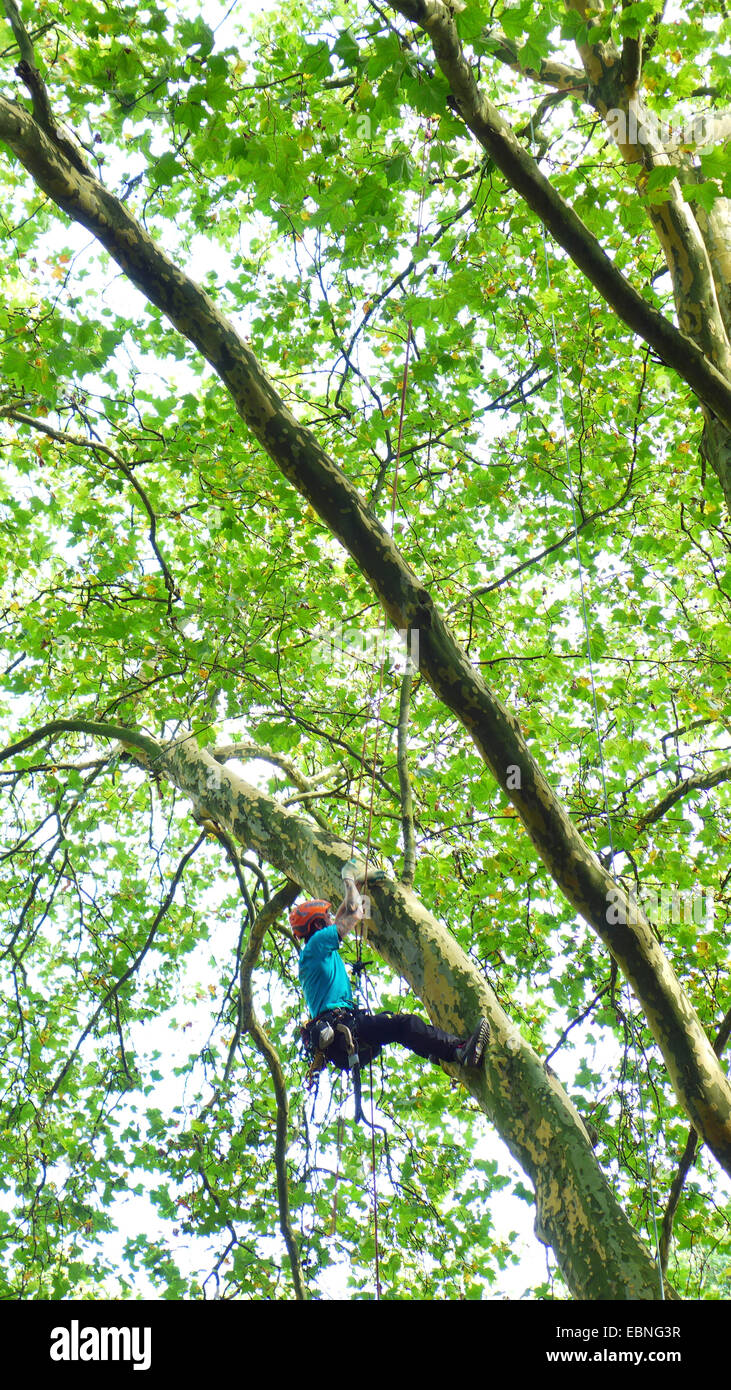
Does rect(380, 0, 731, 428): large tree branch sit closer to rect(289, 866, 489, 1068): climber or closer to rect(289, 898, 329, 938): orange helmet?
rect(289, 866, 489, 1068): climber

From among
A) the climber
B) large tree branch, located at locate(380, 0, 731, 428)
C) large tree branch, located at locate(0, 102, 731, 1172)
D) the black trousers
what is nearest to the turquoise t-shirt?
the climber

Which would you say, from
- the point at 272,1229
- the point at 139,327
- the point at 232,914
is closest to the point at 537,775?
the point at 139,327

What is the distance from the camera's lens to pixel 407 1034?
408 cm

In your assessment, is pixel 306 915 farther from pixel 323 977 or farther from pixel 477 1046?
pixel 477 1046

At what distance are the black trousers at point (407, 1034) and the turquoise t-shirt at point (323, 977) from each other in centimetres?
13

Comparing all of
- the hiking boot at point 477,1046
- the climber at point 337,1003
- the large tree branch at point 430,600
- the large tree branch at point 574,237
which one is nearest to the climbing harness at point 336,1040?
the climber at point 337,1003

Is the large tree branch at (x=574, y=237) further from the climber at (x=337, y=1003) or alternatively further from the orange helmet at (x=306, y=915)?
the orange helmet at (x=306, y=915)

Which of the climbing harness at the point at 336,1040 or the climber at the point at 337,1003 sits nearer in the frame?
the climber at the point at 337,1003

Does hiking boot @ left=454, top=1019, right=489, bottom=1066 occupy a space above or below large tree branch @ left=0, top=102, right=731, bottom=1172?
below

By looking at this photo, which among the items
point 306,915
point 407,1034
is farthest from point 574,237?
point 407,1034

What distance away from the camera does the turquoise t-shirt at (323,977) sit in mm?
4332

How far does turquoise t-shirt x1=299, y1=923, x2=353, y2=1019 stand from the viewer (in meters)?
4.33

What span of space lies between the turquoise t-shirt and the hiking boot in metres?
0.97
